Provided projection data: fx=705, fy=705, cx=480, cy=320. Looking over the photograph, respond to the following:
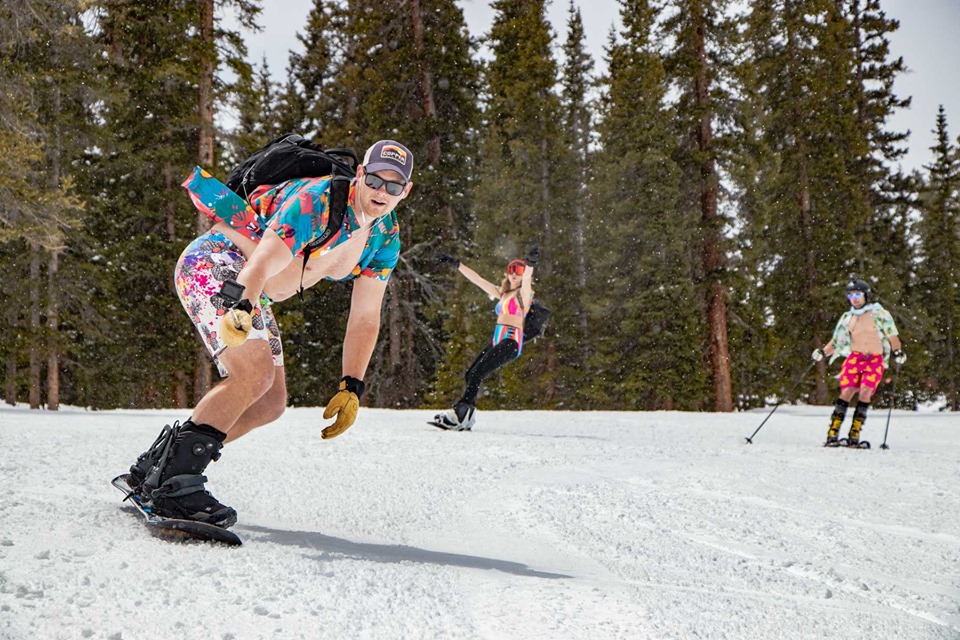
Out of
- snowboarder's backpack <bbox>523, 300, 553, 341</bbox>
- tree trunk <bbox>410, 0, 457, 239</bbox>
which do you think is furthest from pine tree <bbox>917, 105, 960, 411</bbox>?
snowboarder's backpack <bbox>523, 300, 553, 341</bbox>

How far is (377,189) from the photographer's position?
3.13m

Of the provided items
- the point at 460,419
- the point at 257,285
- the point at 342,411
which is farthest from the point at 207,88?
the point at 257,285

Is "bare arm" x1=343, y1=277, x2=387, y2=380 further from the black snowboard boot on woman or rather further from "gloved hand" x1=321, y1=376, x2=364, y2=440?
the black snowboard boot on woman

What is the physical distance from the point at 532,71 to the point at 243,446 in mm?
25320

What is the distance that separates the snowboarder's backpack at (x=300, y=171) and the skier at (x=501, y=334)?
5.45 m

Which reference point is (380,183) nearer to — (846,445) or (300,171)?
(300,171)

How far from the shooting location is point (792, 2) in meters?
26.9

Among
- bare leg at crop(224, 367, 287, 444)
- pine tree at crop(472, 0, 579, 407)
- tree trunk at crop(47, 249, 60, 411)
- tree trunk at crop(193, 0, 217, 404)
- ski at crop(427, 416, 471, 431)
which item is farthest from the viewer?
pine tree at crop(472, 0, 579, 407)

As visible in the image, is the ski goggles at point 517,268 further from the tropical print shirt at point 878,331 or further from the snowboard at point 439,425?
the tropical print shirt at point 878,331

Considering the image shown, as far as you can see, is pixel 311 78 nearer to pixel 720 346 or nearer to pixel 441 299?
pixel 441 299

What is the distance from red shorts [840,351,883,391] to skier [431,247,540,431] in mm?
4366

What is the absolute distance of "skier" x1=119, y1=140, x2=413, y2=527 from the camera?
9.48ft

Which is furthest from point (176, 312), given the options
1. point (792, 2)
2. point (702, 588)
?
point (792, 2)

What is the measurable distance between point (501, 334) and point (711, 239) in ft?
40.6
